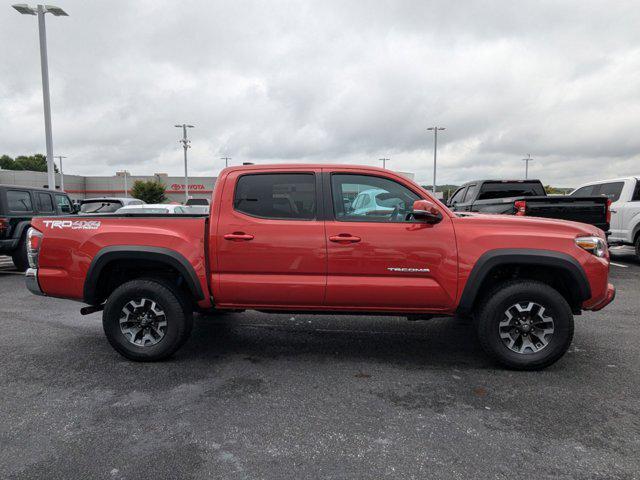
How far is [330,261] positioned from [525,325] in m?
1.83

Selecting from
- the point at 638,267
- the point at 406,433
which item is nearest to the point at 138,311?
the point at 406,433

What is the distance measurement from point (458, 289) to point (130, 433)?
9.17 feet

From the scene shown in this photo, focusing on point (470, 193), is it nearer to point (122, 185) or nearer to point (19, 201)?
point (19, 201)

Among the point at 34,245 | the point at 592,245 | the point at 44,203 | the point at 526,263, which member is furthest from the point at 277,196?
the point at 44,203

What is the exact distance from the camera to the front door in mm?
3799

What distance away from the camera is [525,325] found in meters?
3.81

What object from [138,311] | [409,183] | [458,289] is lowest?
[138,311]

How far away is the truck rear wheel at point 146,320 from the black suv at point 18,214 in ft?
20.5

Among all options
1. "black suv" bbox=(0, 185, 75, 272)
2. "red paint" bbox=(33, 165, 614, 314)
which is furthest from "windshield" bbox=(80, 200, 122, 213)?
"red paint" bbox=(33, 165, 614, 314)

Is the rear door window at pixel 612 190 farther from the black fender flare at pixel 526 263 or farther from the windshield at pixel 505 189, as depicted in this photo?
the black fender flare at pixel 526 263

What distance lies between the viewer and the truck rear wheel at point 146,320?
3988mm

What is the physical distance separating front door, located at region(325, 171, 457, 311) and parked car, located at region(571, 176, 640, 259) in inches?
289

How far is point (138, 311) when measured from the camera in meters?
4.09

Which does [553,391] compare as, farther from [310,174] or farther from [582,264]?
[310,174]
